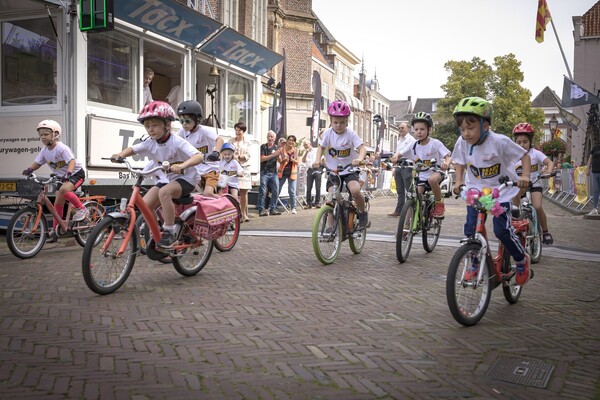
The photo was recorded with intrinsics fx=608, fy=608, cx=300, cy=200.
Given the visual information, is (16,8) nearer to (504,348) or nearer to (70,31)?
(70,31)

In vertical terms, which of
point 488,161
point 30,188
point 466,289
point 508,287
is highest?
point 488,161

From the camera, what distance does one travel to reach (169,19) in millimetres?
11109

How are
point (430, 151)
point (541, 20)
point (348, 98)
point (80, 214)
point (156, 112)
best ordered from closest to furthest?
point (156, 112) < point (80, 214) < point (430, 151) < point (541, 20) < point (348, 98)

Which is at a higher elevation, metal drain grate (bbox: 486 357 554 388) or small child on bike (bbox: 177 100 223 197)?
small child on bike (bbox: 177 100 223 197)

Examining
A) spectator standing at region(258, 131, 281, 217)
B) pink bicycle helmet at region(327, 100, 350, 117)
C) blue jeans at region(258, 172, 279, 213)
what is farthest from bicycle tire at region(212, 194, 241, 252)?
blue jeans at region(258, 172, 279, 213)

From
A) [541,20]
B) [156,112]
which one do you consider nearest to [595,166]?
[156,112]

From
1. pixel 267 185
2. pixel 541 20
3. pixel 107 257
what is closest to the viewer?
pixel 107 257

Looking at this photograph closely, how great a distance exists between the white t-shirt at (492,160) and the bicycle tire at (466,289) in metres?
0.66

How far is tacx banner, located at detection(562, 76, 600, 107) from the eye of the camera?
21906 mm

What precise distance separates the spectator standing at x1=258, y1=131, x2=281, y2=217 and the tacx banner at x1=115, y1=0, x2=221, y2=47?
3.52 m

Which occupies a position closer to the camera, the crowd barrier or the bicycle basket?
the bicycle basket

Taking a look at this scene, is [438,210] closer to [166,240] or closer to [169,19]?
[166,240]

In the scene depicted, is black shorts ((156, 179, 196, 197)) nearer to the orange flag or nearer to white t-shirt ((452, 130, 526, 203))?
white t-shirt ((452, 130, 526, 203))

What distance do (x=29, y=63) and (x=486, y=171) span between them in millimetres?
7720
